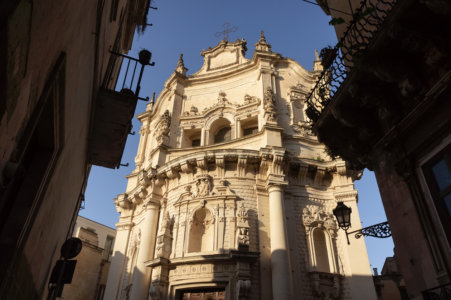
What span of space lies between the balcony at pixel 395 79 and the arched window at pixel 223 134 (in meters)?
13.6

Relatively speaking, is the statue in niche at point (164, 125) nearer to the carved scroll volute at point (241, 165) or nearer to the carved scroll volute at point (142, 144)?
the carved scroll volute at point (142, 144)

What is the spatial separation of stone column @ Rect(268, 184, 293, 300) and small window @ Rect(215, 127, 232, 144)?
588cm

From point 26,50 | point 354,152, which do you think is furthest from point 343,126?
point 26,50

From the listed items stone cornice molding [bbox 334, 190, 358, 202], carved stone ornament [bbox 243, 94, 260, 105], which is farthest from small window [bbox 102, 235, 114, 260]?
stone cornice molding [bbox 334, 190, 358, 202]

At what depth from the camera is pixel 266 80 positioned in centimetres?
1942

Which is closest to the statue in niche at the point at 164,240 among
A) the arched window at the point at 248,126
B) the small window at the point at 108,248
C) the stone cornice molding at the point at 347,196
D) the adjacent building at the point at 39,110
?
the adjacent building at the point at 39,110

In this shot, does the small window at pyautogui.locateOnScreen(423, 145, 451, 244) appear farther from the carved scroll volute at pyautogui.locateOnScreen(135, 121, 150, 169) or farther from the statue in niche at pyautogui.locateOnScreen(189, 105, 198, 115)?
the carved scroll volute at pyautogui.locateOnScreen(135, 121, 150, 169)

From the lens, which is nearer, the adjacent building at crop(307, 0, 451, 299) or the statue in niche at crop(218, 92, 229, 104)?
the adjacent building at crop(307, 0, 451, 299)

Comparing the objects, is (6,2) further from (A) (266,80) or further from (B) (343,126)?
(A) (266,80)

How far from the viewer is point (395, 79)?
512 cm

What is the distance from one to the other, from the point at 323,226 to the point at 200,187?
5.86 meters

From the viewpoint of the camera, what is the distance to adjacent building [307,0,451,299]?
448cm

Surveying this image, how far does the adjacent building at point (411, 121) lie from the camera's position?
448 cm

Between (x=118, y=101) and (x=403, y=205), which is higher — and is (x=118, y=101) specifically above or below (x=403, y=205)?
above
